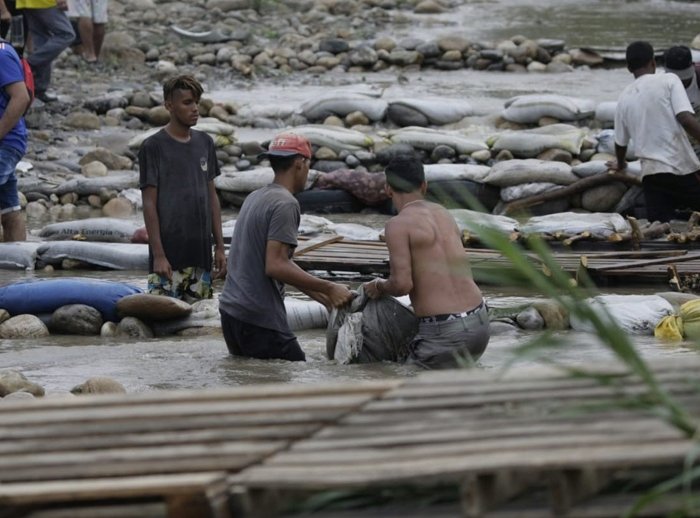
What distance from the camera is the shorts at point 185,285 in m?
7.82

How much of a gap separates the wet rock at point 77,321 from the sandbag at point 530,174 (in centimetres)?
447

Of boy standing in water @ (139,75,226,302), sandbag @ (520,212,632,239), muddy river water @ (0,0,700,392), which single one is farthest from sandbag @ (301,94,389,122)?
boy standing in water @ (139,75,226,302)

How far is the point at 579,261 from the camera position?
29.2 feet

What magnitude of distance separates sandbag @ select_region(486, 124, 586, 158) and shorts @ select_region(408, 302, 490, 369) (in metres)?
5.62

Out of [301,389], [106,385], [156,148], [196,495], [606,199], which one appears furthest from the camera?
[606,199]

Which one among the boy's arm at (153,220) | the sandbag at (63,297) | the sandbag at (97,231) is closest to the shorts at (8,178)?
the sandbag at (97,231)

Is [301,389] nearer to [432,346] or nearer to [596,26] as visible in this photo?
[432,346]

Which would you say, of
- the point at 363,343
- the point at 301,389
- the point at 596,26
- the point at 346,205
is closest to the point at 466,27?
the point at 596,26

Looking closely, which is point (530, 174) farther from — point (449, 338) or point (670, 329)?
point (449, 338)

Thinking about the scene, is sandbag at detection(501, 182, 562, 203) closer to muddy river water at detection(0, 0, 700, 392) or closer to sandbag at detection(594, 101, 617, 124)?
muddy river water at detection(0, 0, 700, 392)

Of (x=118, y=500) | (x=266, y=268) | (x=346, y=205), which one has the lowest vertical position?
(x=346, y=205)

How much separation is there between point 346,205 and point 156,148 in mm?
4300

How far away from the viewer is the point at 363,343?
6.75 meters

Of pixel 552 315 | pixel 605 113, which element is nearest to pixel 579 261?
pixel 552 315
